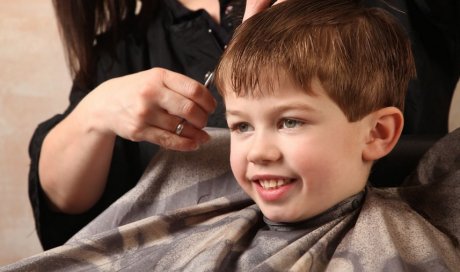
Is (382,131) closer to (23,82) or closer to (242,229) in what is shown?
(242,229)

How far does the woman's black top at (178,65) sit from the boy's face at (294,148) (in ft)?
1.04

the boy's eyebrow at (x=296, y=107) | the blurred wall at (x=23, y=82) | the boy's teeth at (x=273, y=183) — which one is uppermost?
the boy's eyebrow at (x=296, y=107)

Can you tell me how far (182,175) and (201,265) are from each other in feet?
0.76

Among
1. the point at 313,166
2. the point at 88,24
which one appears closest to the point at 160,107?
the point at 313,166

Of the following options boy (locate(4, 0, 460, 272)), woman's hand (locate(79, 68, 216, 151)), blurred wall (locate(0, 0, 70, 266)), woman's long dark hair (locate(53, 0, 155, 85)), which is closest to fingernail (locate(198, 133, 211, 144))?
woman's hand (locate(79, 68, 216, 151))

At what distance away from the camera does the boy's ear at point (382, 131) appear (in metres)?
0.81

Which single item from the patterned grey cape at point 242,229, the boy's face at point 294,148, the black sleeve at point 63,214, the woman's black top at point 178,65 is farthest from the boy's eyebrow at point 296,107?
the black sleeve at point 63,214

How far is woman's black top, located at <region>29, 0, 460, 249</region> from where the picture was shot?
1.12 meters

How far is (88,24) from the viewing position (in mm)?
1228

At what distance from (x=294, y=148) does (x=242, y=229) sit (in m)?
0.17

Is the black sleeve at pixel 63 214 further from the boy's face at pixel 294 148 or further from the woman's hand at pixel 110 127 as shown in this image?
the boy's face at pixel 294 148

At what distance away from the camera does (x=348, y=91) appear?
0.78 m

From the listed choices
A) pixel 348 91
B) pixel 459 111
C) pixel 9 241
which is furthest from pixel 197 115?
pixel 9 241

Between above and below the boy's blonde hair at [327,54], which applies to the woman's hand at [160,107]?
below
